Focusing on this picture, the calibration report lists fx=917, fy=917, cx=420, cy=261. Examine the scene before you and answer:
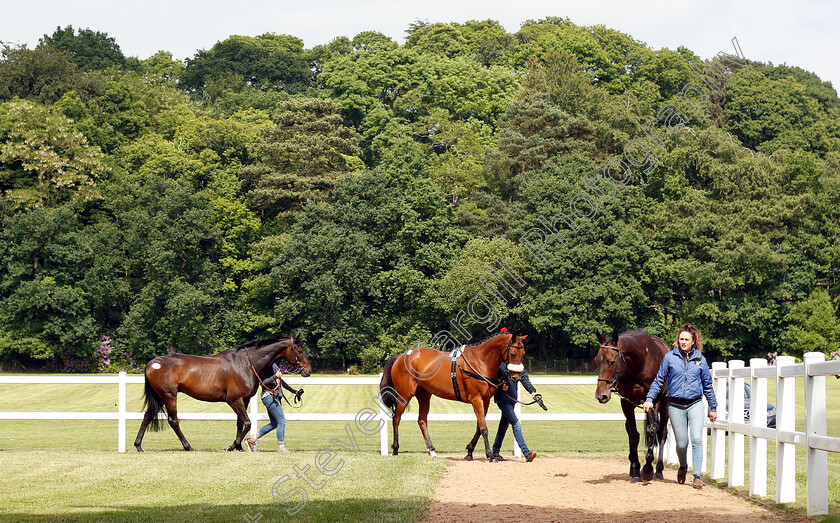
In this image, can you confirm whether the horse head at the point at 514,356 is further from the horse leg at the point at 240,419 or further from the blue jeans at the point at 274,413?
the horse leg at the point at 240,419

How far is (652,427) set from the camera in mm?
10883

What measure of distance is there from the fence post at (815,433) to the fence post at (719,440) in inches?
135

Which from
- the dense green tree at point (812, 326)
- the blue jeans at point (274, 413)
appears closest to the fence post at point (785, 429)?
the blue jeans at point (274, 413)

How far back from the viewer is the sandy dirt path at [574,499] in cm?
833

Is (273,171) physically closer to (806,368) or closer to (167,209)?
(167,209)

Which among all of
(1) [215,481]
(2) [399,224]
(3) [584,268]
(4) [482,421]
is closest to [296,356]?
(4) [482,421]

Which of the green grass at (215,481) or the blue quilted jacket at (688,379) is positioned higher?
the blue quilted jacket at (688,379)

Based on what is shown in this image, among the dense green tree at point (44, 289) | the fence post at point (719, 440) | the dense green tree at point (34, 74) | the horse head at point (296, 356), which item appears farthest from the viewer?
the dense green tree at point (34, 74)

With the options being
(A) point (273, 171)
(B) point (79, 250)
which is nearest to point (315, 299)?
(A) point (273, 171)

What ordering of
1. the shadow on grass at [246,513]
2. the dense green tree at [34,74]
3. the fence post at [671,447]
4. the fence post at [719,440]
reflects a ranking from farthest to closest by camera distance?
the dense green tree at [34,74]
the fence post at [671,447]
the fence post at [719,440]
the shadow on grass at [246,513]

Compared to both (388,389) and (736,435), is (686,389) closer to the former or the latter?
(736,435)

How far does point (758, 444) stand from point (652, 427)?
55.7 inches

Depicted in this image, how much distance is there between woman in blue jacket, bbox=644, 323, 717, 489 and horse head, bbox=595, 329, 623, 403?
0.48 m

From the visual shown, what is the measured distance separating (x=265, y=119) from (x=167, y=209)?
13683 mm
